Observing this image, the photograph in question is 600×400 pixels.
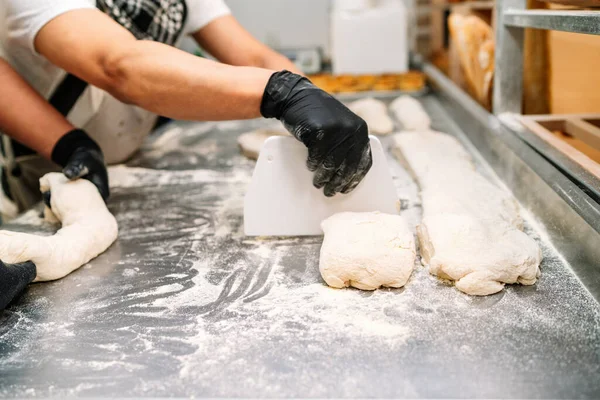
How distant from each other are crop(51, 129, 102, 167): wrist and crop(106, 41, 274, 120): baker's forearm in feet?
0.94

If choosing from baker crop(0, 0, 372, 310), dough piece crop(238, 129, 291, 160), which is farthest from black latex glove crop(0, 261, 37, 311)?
dough piece crop(238, 129, 291, 160)

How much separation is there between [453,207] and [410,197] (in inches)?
8.5

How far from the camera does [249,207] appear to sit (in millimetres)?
1226

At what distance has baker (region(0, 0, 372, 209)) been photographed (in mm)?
1128

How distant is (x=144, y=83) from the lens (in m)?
1.30

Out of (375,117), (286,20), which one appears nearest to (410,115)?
(375,117)

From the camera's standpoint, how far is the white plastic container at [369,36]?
2.97m

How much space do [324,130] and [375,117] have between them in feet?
3.99

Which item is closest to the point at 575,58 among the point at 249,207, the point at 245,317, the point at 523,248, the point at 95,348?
the point at 523,248

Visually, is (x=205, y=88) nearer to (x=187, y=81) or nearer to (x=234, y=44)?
(x=187, y=81)

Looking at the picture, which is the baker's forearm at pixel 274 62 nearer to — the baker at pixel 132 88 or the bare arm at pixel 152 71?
the baker at pixel 132 88

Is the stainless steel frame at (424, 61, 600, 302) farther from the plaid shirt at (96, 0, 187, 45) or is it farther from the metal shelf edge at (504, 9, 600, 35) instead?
the plaid shirt at (96, 0, 187, 45)

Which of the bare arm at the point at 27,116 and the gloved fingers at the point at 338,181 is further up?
the bare arm at the point at 27,116

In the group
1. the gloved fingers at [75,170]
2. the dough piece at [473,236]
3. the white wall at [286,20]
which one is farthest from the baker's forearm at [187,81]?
the white wall at [286,20]
